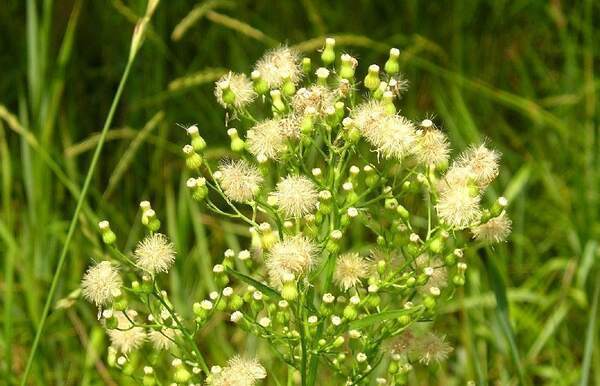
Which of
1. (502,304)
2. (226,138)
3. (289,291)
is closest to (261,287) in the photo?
(289,291)

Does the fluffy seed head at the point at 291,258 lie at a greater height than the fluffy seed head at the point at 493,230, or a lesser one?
lesser

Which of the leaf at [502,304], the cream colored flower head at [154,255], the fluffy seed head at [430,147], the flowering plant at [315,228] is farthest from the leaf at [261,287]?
the leaf at [502,304]

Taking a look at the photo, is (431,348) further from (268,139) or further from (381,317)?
(268,139)

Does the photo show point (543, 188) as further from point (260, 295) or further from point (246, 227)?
point (260, 295)

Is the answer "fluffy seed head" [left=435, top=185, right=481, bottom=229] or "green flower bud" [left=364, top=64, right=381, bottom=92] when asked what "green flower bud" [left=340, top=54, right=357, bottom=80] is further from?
"fluffy seed head" [left=435, top=185, right=481, bottom=229]

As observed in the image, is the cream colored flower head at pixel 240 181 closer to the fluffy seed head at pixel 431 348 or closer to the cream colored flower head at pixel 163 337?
the cream colored flower head at pixel 163 337

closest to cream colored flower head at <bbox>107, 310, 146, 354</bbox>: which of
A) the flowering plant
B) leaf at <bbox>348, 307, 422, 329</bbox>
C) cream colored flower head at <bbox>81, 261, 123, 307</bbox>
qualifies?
the flowering plant
